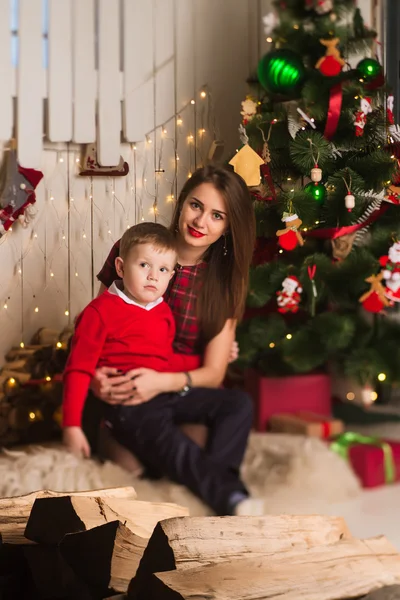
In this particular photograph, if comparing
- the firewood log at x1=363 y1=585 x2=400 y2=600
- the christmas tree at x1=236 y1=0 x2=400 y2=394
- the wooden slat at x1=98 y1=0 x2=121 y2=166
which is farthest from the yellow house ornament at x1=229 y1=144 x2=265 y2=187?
the firewood log at x1=363 y1=585 x2=400 y2=600

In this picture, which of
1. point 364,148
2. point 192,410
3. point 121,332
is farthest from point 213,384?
point 364,148

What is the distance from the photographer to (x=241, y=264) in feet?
4.53

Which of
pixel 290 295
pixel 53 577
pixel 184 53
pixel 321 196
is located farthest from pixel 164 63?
pixel 53 577

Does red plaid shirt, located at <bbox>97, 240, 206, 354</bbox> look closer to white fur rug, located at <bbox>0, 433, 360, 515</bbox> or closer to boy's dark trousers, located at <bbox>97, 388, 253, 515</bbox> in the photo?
boy's dark trousers, located at <bbox>97, 388, 253, 515</bbox>

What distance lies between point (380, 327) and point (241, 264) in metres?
0.30

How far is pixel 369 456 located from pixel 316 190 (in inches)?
20.1

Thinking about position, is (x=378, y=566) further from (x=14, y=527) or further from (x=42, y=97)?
(x=42, y=97)

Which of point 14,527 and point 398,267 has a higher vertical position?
point 398,267

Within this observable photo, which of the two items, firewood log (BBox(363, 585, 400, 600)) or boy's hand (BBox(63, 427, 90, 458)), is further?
boy's hand (BBox(63, 427, 90, 458))

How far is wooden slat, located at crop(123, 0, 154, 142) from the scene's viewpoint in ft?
4.47

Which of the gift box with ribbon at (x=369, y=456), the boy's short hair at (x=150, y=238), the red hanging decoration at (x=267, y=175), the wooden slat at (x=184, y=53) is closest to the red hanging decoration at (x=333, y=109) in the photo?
the red hanging decoration at (x=267, y=175)

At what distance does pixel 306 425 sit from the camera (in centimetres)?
143

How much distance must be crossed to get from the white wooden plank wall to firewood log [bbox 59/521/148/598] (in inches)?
14.2

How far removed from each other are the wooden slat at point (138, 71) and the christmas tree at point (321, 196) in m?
0.17
